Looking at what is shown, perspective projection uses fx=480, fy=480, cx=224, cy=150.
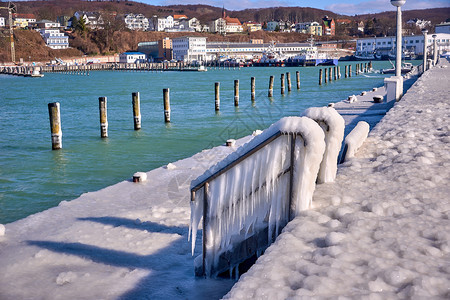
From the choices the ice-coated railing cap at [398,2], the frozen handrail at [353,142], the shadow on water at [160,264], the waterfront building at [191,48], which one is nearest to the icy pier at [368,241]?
the frozen handrail at [353,142]

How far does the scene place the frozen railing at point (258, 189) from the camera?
14.3 ft

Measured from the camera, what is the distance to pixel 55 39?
162750mm

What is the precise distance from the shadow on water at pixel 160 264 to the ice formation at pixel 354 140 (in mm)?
2586

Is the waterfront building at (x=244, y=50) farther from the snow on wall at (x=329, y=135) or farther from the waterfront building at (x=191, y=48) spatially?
the snow on wall at (x=329, y=135)

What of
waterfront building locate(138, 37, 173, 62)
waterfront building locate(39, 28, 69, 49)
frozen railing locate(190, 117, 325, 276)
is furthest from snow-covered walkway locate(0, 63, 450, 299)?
waterfront building locate(39, 28, 69, 49)

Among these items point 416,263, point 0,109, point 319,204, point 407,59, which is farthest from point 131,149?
point 407,59

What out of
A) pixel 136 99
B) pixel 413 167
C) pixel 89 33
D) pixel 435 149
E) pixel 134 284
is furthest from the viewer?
pixel 89 33

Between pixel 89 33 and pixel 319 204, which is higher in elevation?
pixel 89 33

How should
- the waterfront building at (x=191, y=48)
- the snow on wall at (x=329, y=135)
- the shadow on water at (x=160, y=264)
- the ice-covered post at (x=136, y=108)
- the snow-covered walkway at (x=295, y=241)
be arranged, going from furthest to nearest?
1. the waterfront building at (x=191, y=48)
2. the ice-covered post at (x=136, y=108)
3. the snow on wall at (x=329, y=135)
4. the shadow on water at (x=160, y=264)
5. the snow-covered walkway at (x=295, y=241)

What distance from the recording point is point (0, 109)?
38.0 meters

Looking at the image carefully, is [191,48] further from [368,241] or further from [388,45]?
[368,241]

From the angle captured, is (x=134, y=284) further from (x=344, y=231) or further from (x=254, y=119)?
(x=254, y=119)

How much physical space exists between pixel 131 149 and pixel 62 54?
149511 mm

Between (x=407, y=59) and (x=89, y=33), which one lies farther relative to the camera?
(x=89, y=33)
